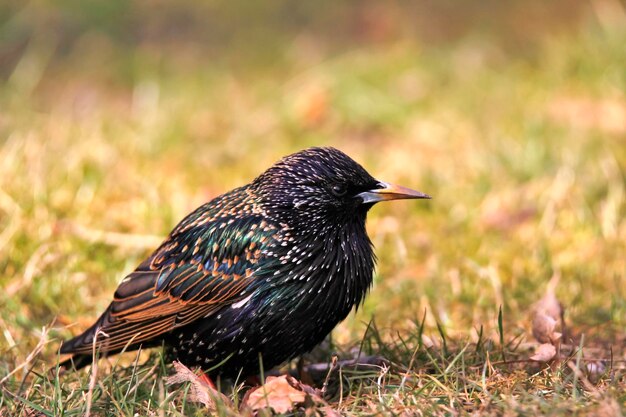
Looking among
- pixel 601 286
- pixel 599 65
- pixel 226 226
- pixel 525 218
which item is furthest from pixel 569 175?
pixel 226 226

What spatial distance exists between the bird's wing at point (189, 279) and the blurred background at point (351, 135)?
524 mm

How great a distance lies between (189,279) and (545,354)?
1294mm

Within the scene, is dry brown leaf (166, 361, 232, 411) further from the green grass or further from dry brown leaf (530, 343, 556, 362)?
dry brown leaf (530, 343, 556, 362)

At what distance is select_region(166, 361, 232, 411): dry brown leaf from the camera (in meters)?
3.26

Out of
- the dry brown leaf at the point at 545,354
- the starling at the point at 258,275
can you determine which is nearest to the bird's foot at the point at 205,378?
the starling at the point at 258,275

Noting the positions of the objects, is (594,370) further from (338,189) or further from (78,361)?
(78,361)

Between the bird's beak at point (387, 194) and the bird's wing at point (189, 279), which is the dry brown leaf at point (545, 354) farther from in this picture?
the bird's wing at point (189, 279)

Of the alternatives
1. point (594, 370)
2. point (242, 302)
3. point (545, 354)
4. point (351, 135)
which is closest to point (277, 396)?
point (242, 302)

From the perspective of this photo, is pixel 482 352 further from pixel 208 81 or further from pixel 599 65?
pixel 208 81

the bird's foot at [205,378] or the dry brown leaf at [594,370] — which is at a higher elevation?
the dry brown leaf at [594,370]

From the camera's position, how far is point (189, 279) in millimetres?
3688

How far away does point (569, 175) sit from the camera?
18.8ft

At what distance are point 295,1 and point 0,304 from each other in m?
5.19

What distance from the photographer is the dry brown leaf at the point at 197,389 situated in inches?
128
